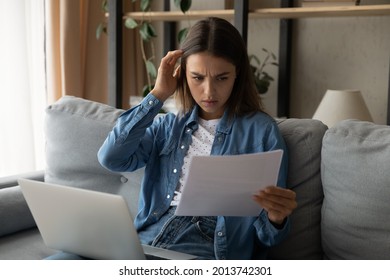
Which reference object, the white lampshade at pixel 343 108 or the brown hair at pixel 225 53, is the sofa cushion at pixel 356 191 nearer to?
the brown hair at pixel 225 53

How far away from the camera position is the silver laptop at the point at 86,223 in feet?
3.84

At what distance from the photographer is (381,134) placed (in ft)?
4.74

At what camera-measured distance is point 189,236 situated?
1457 millimetres

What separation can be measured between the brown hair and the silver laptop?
46cm

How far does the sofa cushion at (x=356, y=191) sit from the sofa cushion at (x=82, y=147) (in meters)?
0.58

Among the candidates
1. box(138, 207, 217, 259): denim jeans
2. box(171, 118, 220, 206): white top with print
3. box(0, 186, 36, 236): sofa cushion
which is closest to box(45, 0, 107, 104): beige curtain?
box(0, 186, 36, 236): sofa cushion

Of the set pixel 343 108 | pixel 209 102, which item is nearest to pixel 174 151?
pixel 209 102

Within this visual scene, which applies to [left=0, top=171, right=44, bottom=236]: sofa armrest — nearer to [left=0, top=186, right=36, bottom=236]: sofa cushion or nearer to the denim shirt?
[left=0, top=186, right=36, bottom=236]: sofa cushion

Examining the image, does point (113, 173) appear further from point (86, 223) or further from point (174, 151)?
point (86, 223)

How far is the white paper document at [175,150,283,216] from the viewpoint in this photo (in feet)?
3.87
